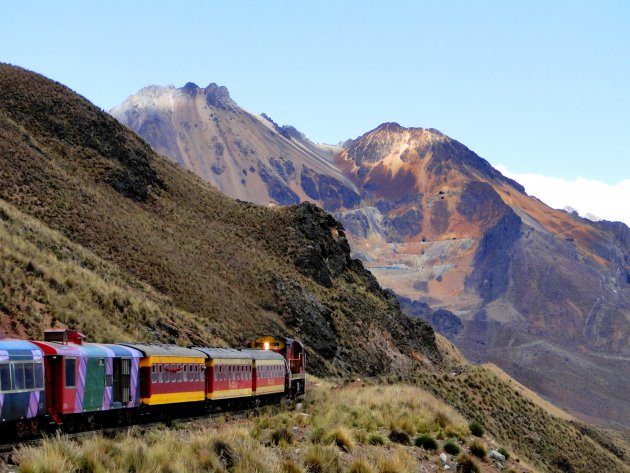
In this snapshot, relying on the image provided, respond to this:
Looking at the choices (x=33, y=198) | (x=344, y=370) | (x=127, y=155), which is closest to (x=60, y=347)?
(x=33, y=198)

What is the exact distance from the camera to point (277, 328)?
2714 inches

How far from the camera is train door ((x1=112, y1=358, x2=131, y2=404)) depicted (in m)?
22.9

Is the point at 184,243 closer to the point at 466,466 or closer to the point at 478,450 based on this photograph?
the point at 478,450

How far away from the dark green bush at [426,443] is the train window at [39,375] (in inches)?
410

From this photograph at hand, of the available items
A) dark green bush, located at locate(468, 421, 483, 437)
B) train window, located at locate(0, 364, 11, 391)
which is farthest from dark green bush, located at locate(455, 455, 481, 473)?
→ train window, located at locate(0, 364, 11, 391)

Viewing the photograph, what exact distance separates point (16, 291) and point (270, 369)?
11405 mm

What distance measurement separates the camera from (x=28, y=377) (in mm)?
18578

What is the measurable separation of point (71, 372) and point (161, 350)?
6.23m

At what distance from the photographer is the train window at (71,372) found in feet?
66.2

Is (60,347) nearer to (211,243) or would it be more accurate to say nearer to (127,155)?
(211,243)

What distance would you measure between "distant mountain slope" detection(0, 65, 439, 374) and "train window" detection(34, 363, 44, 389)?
18436 mm

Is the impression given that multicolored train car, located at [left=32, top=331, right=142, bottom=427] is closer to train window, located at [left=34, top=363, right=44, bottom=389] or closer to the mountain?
train window, located at [left=34, top=363, right=44, bottom=389]

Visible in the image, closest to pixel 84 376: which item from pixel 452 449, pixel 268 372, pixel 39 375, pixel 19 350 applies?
pixel 39 375

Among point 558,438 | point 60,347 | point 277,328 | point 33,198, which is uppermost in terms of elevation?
point 33,198
